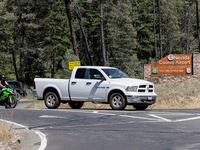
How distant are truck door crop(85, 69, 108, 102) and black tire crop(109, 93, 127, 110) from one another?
47 centimetres

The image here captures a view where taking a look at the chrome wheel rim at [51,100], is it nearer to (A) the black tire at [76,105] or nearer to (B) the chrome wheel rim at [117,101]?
(A) the black tire at [76,105]

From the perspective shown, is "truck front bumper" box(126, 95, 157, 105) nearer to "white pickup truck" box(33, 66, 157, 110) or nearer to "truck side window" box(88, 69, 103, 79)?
"white pickup truck" box(33, 66, 157, 110)

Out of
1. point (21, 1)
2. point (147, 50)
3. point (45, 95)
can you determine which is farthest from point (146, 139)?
point (147, 50)

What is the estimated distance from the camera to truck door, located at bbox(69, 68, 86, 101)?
54.6 ft

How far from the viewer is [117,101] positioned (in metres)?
15.6

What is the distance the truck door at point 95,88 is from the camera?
16.0 metres

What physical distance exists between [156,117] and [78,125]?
3124mm

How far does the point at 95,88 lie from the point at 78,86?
961 mm

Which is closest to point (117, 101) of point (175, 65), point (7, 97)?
point (7, 97)

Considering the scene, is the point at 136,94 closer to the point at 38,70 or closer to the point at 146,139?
the point at 146,139

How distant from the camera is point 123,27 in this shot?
194 ft

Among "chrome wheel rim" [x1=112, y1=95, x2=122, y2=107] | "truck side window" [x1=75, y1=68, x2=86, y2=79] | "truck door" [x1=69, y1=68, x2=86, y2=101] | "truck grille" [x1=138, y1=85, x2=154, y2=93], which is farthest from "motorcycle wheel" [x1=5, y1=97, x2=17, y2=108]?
"truck grille" [x1=138, y1=85, x2=154, y2=93]

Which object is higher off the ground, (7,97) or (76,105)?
(7,97)

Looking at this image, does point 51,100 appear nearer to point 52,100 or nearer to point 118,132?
point 52,100
